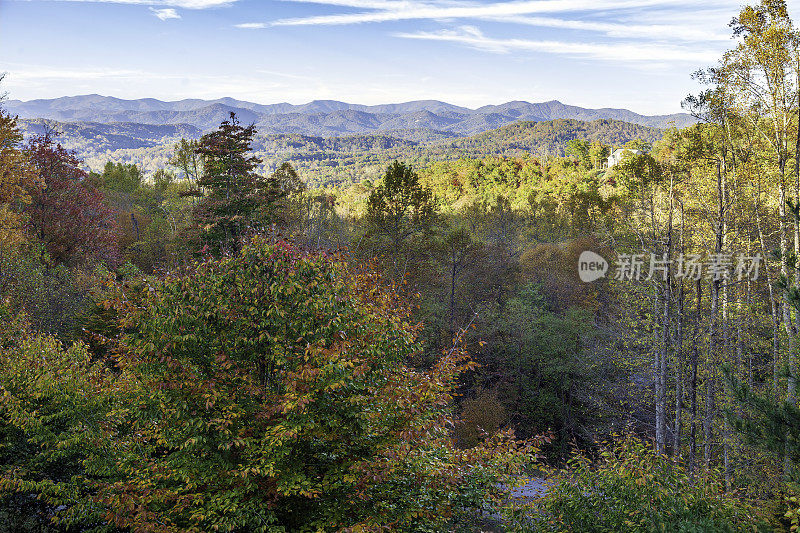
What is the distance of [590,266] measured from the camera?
1412 inches

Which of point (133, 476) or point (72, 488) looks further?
point (72, 488)

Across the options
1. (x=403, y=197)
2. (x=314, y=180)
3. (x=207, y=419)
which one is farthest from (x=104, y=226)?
(x=314, y=180)

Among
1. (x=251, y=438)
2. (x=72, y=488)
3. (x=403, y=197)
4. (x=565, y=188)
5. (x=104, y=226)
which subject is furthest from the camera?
(x=565, y=188)

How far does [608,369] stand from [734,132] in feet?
47.1

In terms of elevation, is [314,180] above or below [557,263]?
above

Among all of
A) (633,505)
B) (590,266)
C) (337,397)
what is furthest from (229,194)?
(590,266)

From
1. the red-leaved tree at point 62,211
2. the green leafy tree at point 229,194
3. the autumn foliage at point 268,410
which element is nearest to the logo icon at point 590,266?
the green leafy tree at point 229,194

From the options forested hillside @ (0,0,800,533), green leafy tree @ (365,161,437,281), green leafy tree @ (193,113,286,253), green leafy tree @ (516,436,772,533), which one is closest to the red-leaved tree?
forested hillside @ (0,0,800,533)

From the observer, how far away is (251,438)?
6.72 m

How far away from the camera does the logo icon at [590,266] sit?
3544 centimetres

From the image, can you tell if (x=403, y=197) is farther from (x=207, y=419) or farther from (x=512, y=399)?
(x=207, y=419)

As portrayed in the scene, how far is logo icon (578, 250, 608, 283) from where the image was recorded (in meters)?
35.4

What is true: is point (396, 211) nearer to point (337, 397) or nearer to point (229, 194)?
point (229, 194)

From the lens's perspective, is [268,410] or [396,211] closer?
[268,410]
